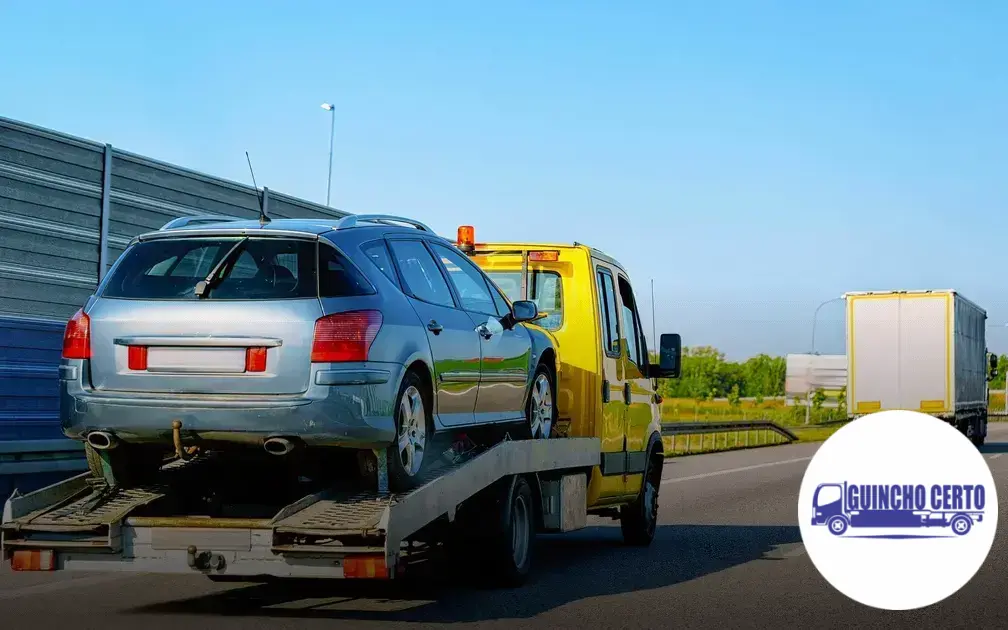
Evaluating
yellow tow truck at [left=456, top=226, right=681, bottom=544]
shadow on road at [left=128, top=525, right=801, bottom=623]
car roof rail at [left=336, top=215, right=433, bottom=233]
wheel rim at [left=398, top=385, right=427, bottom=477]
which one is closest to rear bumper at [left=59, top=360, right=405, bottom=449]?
wheel rim at [left=398, top=385, right=427, bottom=477]

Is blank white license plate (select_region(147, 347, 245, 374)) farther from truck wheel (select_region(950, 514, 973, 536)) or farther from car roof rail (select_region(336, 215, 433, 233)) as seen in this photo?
truck wheel (select_region(950, 514, 973, 536))

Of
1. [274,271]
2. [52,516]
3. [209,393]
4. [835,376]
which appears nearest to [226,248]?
[274,271]

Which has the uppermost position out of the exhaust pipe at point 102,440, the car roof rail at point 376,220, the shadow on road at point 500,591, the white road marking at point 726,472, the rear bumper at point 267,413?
the car roof rail at point 376,220

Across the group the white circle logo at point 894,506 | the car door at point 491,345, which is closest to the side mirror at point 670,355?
the car door at point 491,345

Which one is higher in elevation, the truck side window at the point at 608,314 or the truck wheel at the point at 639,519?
the truck side window at the point at 608,314

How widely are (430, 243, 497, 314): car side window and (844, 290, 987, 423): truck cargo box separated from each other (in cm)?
2576

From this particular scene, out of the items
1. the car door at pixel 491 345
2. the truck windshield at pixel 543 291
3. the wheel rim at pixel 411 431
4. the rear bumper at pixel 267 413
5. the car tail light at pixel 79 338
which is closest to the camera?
the rear bumper at pixel 267 413

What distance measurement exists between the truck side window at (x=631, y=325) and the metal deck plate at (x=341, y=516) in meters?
5.33

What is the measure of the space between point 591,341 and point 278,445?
175 inches

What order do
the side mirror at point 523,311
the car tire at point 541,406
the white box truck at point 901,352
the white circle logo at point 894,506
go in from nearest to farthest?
the white circle logo at point 894,506 < the side mirror at point 523,311 < the car tire at point 541,406 < the white box truck at point 901,352

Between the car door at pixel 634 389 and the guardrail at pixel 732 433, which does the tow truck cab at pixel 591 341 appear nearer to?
the car door at pixel 634 389

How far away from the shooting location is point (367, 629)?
788 centimetres

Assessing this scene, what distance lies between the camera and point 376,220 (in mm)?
8781

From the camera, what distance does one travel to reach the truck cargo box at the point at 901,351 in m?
34.6
